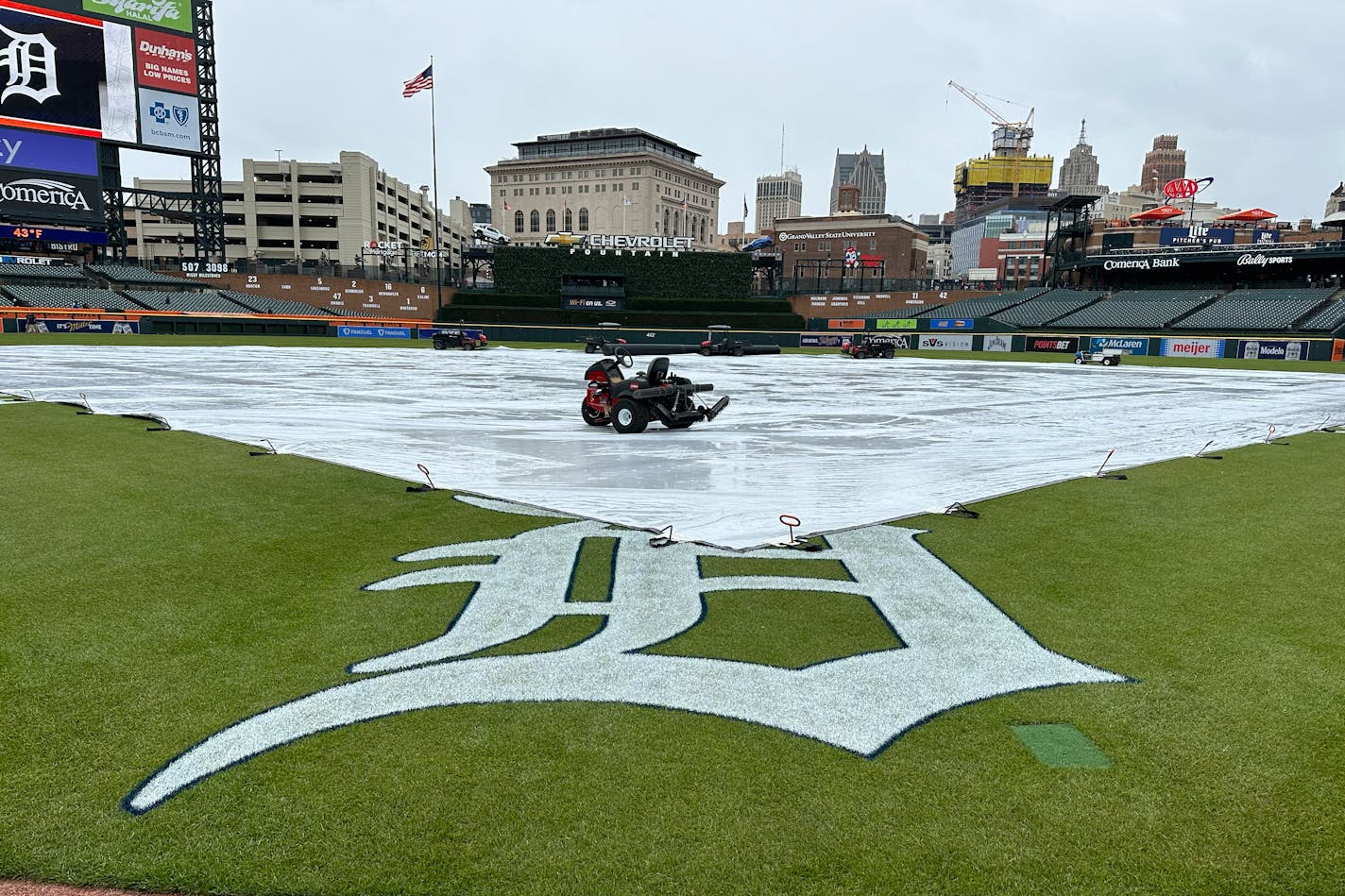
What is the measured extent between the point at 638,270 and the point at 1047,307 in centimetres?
3510

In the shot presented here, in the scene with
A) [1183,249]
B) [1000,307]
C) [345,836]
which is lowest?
[345,836]

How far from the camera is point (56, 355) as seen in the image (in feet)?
100

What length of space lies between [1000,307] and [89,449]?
65.6 m

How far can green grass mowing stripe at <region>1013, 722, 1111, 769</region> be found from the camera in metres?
3.59

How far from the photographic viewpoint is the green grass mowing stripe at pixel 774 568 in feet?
20.6

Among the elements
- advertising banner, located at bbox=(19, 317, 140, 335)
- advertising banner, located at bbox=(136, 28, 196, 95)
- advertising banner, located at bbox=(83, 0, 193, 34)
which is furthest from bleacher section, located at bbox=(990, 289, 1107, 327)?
advertising banner, located at bbox=(83, 0, 193, 34)

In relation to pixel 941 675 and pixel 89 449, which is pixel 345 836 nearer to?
pixel 941 675

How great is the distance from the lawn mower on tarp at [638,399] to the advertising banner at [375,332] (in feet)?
150

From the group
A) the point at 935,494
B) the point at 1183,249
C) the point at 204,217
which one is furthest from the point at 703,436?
the point at 204,217

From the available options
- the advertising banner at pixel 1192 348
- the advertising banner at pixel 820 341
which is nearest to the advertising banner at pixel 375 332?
the advertising banner at pixel 820 341

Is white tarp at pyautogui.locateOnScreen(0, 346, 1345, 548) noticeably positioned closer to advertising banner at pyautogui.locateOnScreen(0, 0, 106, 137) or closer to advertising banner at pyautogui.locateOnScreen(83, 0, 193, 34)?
advertising banner at pyautogui.locateOnScreen(0, 0, 106, 137)

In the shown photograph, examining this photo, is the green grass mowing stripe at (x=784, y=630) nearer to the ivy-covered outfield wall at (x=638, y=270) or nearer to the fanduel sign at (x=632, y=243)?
the ivy-covered outfield wall at (x=638, y=270)

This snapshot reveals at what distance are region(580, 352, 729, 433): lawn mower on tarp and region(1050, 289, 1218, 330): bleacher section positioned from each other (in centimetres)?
5294

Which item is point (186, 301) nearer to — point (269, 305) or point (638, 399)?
point (269, 305)
